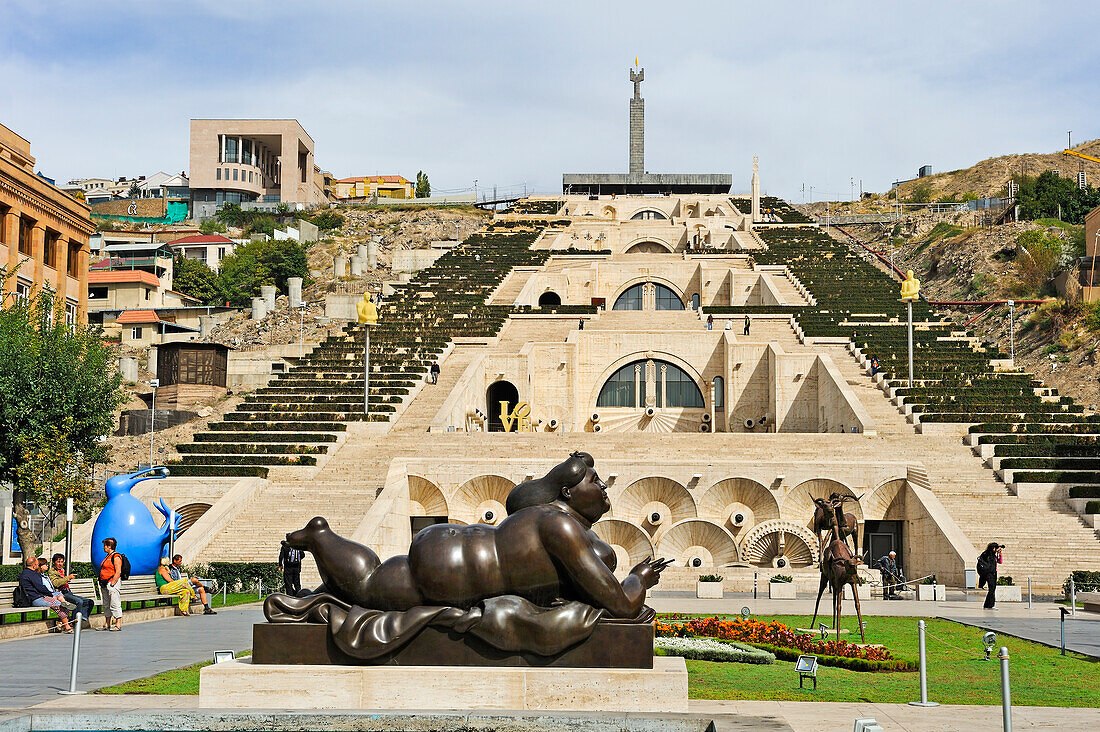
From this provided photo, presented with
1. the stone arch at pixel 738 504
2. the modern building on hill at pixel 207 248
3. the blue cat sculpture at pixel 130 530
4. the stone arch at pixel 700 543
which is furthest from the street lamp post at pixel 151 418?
the modern building on hill at pixel 207 248

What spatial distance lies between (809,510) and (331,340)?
2676 cm

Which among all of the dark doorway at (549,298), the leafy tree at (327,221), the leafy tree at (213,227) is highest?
the leafy tree at (327,221)

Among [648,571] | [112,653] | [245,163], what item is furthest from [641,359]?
[245,163]

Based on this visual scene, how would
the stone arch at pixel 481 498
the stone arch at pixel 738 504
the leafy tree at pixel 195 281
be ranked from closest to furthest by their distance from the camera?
the stone arch at pixel 738 504, the stone arch at pixel 481 498, the leafy tree at pixel 195 281

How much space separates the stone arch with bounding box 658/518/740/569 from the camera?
2808 centimetres

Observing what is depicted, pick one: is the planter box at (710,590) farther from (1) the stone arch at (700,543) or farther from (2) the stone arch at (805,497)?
(2) the stone arch at (805,497)

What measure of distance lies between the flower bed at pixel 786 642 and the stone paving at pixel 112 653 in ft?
19.9

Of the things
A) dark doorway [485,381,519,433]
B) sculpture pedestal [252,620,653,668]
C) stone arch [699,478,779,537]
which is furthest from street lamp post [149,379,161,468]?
sculpture pedestal [252,620,653,668]

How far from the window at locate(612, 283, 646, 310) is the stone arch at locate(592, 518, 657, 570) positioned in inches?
1552

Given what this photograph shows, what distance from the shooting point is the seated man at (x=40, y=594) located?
1688 centimetres

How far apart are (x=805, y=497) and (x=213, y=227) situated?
8526cm

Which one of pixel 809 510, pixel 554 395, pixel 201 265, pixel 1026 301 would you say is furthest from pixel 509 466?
pixel 201 265

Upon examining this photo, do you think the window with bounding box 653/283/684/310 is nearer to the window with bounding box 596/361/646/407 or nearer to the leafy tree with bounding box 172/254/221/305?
the window with bounding box 596/361/646/407

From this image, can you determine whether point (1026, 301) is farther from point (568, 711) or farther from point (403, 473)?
point (568, 711)
